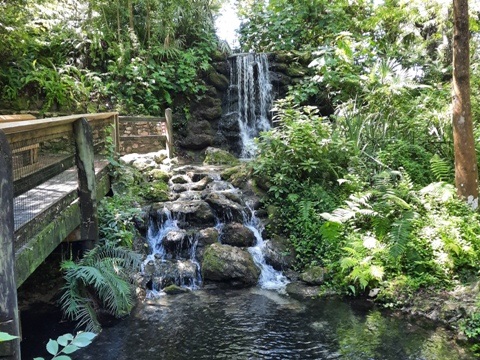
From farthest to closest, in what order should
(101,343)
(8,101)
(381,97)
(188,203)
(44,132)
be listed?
(8,101) → (381,97) → (188,203) → (101,343) → (44,132)

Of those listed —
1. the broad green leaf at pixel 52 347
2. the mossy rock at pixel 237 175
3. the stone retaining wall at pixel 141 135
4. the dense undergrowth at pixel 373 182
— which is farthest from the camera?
the stone retaining wall at pixel 141 135

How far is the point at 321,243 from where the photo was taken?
8.05 meters

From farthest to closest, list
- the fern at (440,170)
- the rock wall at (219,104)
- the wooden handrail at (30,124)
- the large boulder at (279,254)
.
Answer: the rock wall at (219,104), the fern at (440,170), the large boulder at (279,254), the wooden handrail at (30,124)

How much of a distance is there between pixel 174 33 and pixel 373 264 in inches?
485

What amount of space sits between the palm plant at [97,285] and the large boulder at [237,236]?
2423mm

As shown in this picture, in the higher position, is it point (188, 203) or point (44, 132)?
point (44, 132)

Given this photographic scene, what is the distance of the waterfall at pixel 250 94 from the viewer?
15484 mm

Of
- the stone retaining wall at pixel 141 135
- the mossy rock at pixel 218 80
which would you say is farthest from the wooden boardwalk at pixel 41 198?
the mossy rock at pixel 218 80

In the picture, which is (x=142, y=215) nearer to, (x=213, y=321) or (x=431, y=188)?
(x=213, y=321)

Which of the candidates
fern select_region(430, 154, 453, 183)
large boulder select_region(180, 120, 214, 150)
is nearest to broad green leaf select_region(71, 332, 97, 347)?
fern select_region(430, 154, 453, 183)

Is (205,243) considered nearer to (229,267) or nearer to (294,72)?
(229,267)

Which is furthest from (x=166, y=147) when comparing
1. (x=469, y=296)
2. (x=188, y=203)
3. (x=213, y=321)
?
(x=469, y=296)

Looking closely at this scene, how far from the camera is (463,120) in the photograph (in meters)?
7.07

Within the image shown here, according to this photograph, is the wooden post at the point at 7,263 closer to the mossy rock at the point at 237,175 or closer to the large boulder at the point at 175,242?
the large boulder at the point at 175,242
